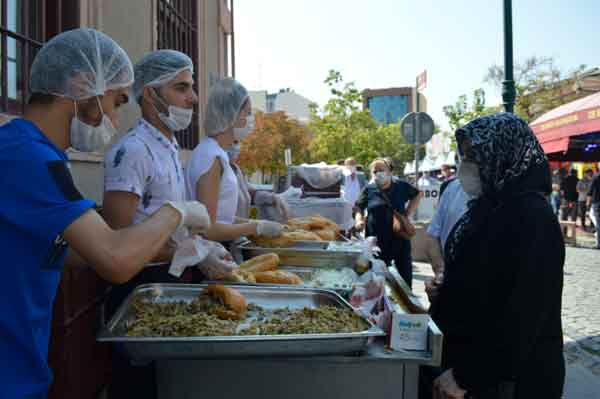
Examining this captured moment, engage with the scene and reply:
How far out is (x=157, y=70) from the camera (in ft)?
7.86

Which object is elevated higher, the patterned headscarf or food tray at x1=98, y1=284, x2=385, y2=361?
the patterned headscarf

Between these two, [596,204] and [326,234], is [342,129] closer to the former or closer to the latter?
[596,204]

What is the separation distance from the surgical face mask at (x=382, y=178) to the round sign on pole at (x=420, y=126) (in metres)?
2.71

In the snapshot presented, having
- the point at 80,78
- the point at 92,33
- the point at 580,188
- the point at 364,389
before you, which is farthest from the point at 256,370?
the point at 580,188

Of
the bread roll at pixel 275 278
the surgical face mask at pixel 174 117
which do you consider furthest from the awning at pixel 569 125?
the surgical face mask at pixel 174 117

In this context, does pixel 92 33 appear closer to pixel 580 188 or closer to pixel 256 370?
pixel 256 370

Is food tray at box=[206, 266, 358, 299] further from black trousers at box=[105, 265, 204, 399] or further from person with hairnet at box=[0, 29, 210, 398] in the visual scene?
person with hairnet at box=[0, 29, 210, 398]

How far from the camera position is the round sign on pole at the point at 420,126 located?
28.1 feet

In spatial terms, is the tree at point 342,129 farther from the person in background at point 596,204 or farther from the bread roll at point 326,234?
the bread roll at point 326,234

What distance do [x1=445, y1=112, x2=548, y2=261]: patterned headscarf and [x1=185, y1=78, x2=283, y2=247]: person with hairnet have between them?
1232mm

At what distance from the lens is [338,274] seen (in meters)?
2.87

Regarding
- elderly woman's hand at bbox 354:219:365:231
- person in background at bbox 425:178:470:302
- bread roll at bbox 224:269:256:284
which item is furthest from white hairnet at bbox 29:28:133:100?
elderly woman's hand at bbox 354:219:365:231

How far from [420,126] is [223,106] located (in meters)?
6.13

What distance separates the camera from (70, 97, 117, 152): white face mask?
1.54 m
